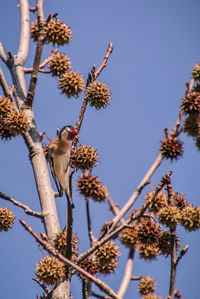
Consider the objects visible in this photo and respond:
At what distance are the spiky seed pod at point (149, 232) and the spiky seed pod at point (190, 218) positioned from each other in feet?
1.58

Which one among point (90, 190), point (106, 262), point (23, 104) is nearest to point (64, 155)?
point (23, 104)

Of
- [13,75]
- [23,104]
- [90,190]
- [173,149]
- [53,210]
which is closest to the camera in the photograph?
[173,149]

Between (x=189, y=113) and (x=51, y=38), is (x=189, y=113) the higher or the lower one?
the lower one

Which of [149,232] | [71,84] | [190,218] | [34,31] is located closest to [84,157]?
[71,84]

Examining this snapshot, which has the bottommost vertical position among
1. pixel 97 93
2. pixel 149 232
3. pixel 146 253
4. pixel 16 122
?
pixel 149 232

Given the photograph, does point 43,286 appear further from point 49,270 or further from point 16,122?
point 16,122

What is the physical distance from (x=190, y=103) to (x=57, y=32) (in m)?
2.44

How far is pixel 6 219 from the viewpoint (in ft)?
16.7

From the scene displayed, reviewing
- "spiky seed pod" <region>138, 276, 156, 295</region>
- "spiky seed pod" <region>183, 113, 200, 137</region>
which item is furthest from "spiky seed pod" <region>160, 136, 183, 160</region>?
"spiky seed pod" <region>138, 276, 156, 295</region>

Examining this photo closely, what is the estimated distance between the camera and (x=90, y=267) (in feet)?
15.1

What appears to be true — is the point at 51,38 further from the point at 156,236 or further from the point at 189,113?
the point at 156,236

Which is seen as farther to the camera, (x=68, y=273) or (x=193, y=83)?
(x=68, y=273)

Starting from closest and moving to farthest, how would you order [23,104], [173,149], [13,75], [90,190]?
1. [173,149]
2. [90,190]
3. [23,104]
4. [13,75]

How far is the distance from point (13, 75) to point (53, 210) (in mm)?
2298
